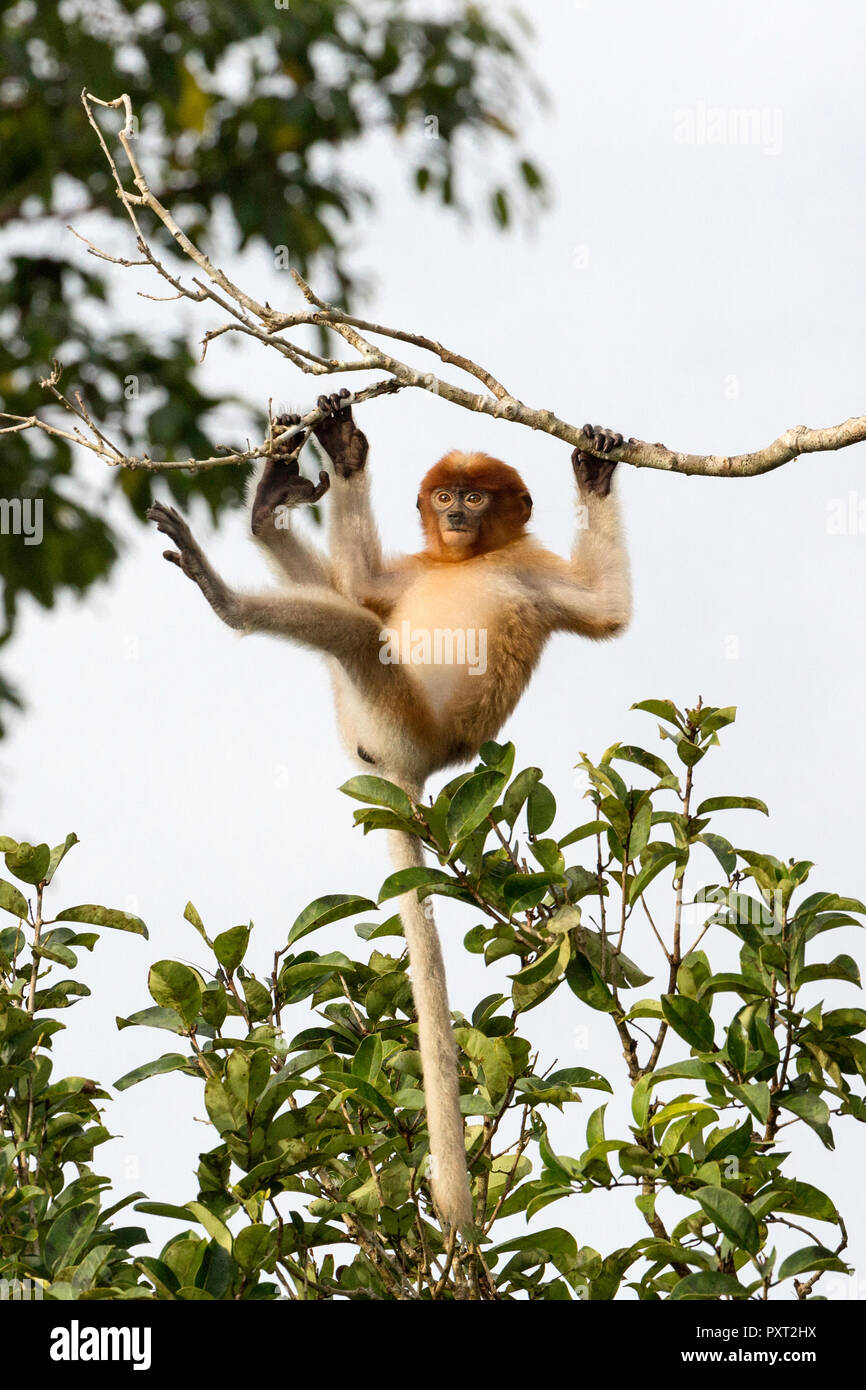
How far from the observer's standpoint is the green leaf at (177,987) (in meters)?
3.30

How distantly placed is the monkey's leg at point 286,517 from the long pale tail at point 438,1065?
1.09 meters

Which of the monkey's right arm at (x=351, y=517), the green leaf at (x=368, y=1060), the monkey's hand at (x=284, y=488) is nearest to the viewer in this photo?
the green leaf at (x=368, y=1060)

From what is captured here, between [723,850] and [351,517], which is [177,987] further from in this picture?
[351,517]

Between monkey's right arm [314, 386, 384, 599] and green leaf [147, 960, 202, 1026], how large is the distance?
167 centimetres

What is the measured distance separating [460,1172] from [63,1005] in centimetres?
99

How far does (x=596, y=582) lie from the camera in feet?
15.3

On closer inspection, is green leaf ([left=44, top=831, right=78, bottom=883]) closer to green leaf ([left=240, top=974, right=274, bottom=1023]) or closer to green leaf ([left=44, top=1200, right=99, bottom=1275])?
green leaf ([left=240, top=974, right=274, bottom=1023])

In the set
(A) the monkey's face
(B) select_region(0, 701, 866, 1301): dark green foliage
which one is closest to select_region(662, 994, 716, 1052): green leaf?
(B) select_region(0, 701, 866, 1301): dark green foliage

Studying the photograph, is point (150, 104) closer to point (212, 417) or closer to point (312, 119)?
point (312, 119)

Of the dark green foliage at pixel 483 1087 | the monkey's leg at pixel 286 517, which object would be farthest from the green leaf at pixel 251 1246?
the monkey's leg at pixel 286 517

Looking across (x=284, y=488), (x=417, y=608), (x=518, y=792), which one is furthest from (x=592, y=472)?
(x=518, y=792)

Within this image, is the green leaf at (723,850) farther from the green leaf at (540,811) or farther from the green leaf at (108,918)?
the green leaf at (108,918)

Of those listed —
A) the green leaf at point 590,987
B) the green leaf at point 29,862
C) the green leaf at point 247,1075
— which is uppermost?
the green leaf at point 29,862
